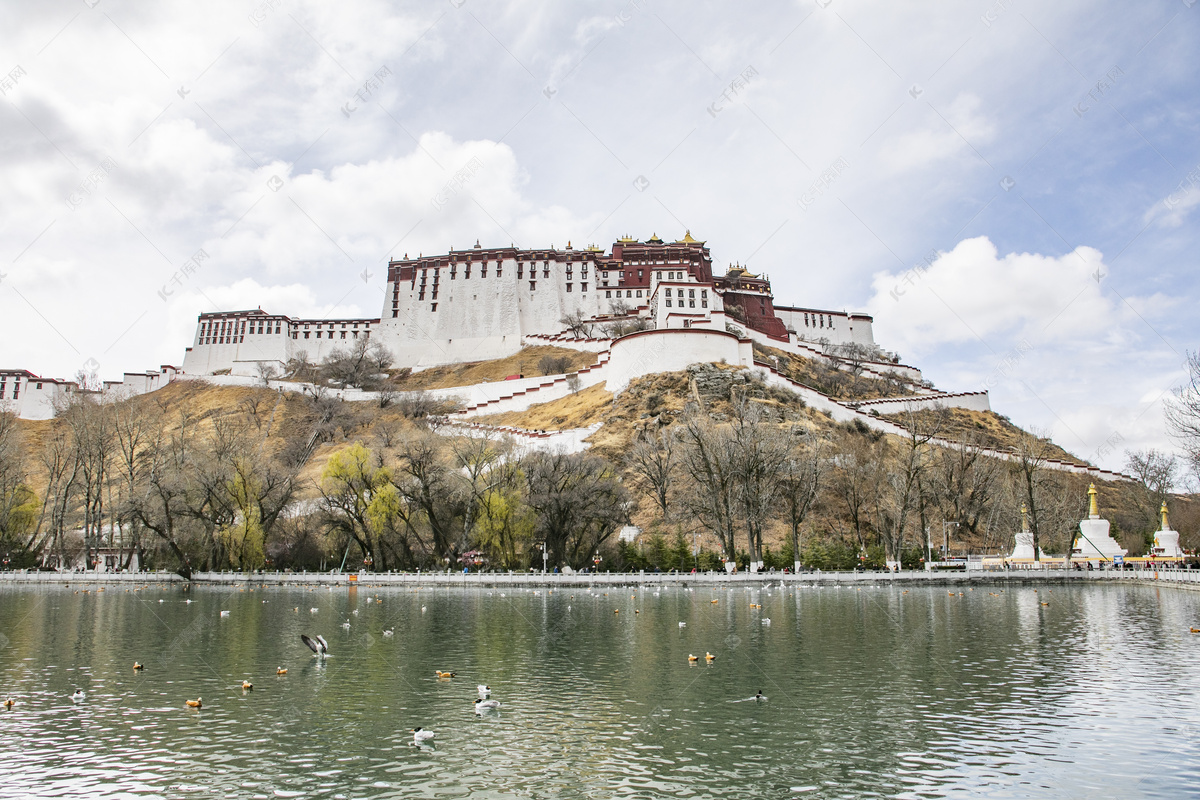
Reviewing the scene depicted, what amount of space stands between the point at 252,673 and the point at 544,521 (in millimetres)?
29378

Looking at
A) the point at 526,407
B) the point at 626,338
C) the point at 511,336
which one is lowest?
the point at 526,407

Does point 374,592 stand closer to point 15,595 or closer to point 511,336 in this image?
point 15,595

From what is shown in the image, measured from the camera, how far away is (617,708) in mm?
12930

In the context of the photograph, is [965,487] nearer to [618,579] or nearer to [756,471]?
[756,471]

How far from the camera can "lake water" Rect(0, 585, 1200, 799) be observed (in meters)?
9.42

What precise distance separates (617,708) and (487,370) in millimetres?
81929

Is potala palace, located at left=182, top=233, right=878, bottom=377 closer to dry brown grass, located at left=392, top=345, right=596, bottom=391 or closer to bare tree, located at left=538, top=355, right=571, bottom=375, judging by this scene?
dry brown grass, located at left=392, top=345, right=596, bottom=391

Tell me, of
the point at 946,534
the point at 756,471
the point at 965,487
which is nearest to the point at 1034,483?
the point at 965,487

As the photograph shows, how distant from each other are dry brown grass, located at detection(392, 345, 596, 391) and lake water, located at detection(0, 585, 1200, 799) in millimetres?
65383

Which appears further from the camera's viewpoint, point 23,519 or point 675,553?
point 23,519

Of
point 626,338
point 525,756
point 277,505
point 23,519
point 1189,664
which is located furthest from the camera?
point 626,338

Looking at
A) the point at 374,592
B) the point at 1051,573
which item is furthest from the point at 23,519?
the point at 1051,573

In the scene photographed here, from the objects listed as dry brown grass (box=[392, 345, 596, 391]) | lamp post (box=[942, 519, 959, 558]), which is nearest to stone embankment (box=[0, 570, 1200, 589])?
lamp post (box=[942, 519, 959, 558])

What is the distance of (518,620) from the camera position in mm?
25062
